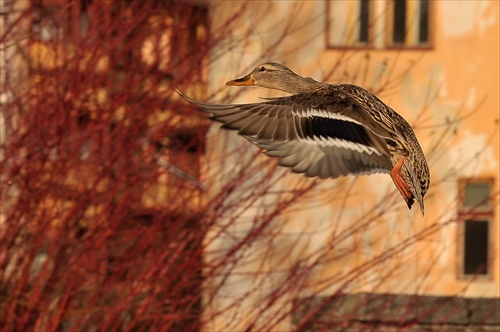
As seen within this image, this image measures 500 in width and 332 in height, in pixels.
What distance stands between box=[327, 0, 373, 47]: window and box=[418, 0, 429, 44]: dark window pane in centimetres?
124

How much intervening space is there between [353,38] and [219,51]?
5.36ft

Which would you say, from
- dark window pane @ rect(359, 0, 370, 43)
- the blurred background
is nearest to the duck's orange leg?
the blurred background

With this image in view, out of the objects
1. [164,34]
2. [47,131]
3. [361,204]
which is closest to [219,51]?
[164,34]

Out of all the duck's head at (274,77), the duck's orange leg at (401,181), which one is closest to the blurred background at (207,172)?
the duck's head at (274,77)

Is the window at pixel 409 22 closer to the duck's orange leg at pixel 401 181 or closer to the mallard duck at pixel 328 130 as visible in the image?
the mallard duck at pixel 328 130

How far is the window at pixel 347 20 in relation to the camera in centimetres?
1934

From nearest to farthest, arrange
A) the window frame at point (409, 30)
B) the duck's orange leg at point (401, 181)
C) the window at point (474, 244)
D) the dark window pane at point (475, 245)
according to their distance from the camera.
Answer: the duck's orange leg at point (401, 181) → the window frame at point (409, 30) → the window at point (474, 244) → the dark window pane at point (475, 245)

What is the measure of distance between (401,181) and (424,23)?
17.9 meters

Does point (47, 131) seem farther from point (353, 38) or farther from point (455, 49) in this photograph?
point (455, 49)

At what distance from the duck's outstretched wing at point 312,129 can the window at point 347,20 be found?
48.3 ft

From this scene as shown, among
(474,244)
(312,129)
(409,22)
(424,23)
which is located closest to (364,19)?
(409,22)

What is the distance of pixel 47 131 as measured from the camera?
15367 mm

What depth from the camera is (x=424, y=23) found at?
2131cm

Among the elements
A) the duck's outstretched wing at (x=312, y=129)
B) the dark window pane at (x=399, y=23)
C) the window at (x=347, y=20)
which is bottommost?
the duck's outstretched wing at (x=312, y=129)
